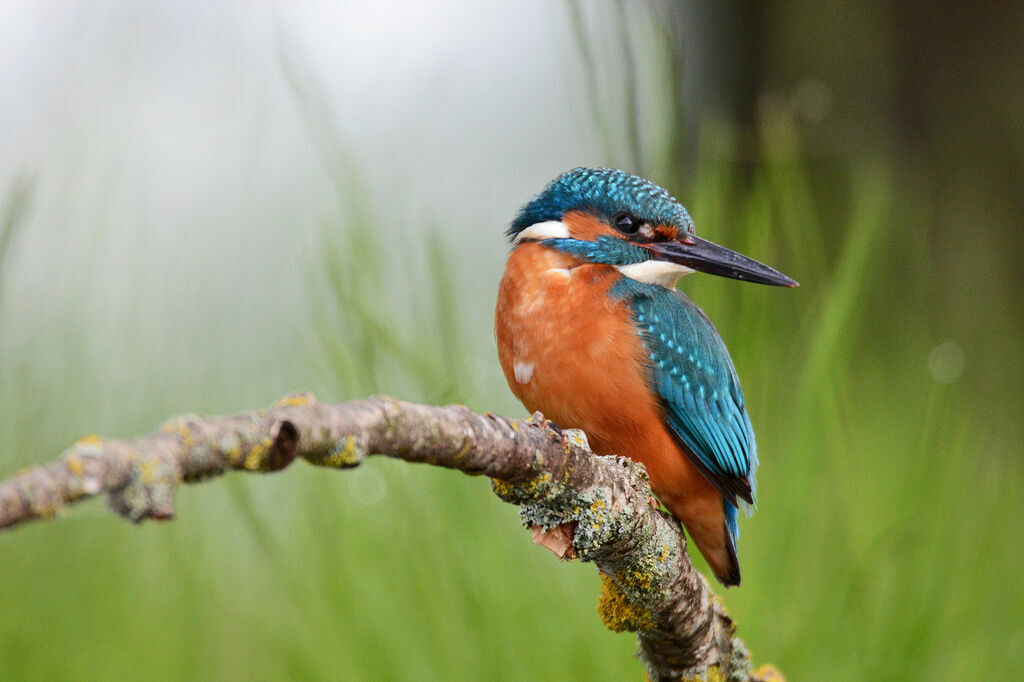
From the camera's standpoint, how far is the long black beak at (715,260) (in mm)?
2125

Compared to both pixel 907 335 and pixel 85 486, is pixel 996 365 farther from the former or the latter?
pixel 85 486

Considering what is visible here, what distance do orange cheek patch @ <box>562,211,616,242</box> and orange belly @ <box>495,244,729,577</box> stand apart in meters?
0.09

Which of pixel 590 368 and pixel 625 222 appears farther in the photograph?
pixel 625 222

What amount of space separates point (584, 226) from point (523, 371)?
1.61 feet

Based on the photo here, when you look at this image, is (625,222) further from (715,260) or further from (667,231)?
(715,260)

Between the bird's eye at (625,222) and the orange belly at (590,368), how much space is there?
11 cm

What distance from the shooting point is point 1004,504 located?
2.06m

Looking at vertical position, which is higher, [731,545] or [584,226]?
[584,226]

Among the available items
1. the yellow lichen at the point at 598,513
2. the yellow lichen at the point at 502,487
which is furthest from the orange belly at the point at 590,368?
the yellow lichen at the point at 502,487

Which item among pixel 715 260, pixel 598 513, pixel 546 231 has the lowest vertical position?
pixel 598 513

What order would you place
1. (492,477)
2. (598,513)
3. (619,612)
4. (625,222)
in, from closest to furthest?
1. (492,477)
2. (598,513)
3. (619,612)
4. (625,222)

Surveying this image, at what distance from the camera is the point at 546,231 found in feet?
8.41

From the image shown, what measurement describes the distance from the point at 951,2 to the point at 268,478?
3634mm

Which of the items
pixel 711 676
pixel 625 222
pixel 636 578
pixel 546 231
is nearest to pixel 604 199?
pixel 625 222
